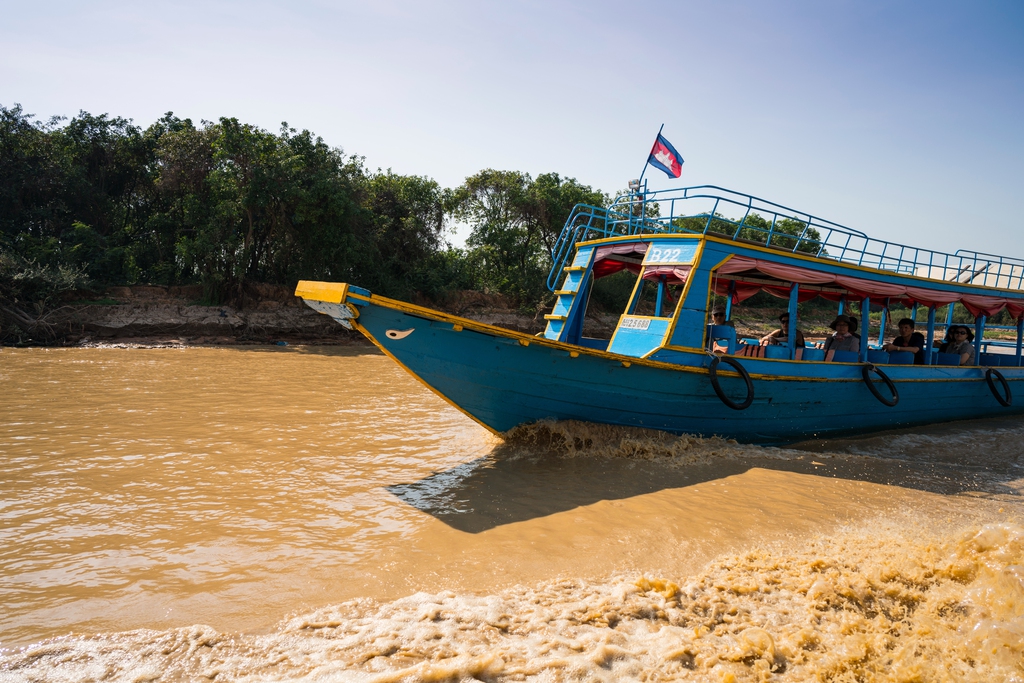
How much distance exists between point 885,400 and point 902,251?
331 cm

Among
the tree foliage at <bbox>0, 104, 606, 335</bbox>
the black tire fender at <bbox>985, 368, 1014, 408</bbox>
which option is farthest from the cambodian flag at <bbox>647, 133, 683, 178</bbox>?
the tree foliage at <bbox>0, 104, 606, 335</bbox>

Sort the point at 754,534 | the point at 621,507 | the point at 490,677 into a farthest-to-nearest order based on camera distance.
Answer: the point at 621,507 < the point at 754,534 < the point at 490,677

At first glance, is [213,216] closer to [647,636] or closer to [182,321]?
[182,321]

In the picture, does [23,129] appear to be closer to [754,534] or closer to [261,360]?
[261,360]

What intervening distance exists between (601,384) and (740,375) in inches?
77.4

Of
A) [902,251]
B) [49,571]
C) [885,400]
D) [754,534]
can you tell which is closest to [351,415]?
[49,571]

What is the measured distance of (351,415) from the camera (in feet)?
28.5

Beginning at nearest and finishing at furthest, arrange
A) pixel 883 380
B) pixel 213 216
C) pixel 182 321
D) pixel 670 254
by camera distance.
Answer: pixel 670 254, pixel 883 380, pixel 182 321, pixel 213 216

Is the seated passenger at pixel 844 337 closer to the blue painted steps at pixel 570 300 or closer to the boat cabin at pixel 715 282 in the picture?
the boat cabin at pixel 715 282

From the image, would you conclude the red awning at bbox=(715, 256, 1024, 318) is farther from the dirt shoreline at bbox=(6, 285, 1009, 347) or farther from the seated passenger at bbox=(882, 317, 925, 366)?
the dirt shoreline at bbox=(6, 285, 1009, 347)

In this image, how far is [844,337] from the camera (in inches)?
345

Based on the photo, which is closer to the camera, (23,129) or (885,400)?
(885,400)

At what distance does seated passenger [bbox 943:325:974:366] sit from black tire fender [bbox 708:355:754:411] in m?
6.48

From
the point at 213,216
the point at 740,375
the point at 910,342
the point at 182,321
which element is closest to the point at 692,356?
the point at 740,375
